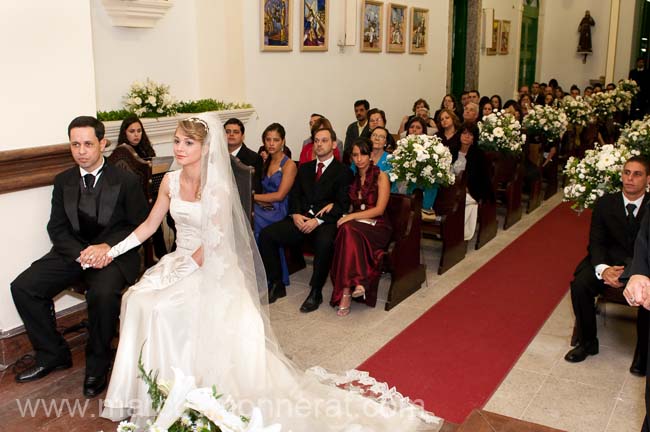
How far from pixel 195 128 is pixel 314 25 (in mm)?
6275

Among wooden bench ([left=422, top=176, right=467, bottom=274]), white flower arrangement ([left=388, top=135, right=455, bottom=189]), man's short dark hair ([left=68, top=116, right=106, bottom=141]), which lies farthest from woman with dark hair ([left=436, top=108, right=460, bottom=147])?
man's short dark hair ([left=68, top=116, right=106, bottom=141])

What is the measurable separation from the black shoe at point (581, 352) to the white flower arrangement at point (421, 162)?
2.16 metres

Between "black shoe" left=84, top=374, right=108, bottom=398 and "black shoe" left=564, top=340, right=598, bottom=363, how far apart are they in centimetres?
327

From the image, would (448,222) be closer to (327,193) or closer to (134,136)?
(327,193)

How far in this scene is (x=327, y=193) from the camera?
6340 mm

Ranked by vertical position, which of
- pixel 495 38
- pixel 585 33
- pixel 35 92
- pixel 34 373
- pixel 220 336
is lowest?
pixel 34 373

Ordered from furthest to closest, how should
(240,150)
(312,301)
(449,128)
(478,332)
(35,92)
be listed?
(449,128)
(240,150)
(312,301)
(478,332)
(35,92)

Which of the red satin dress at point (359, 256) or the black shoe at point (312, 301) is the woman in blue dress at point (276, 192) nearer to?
the black shoe at point (312, 301)

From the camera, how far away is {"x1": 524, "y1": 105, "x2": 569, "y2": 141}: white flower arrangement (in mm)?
10375

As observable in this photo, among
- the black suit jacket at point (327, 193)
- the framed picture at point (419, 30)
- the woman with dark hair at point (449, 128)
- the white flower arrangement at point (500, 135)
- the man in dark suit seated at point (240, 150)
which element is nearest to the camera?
the black suit jacket at point (327, 193)

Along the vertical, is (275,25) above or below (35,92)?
above

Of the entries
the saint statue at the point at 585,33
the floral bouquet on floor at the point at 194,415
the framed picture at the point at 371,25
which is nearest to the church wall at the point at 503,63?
the saint statue at the point at 585,33

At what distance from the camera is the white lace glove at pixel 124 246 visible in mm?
4496

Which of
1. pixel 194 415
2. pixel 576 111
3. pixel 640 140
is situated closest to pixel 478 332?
pixel 640 140
